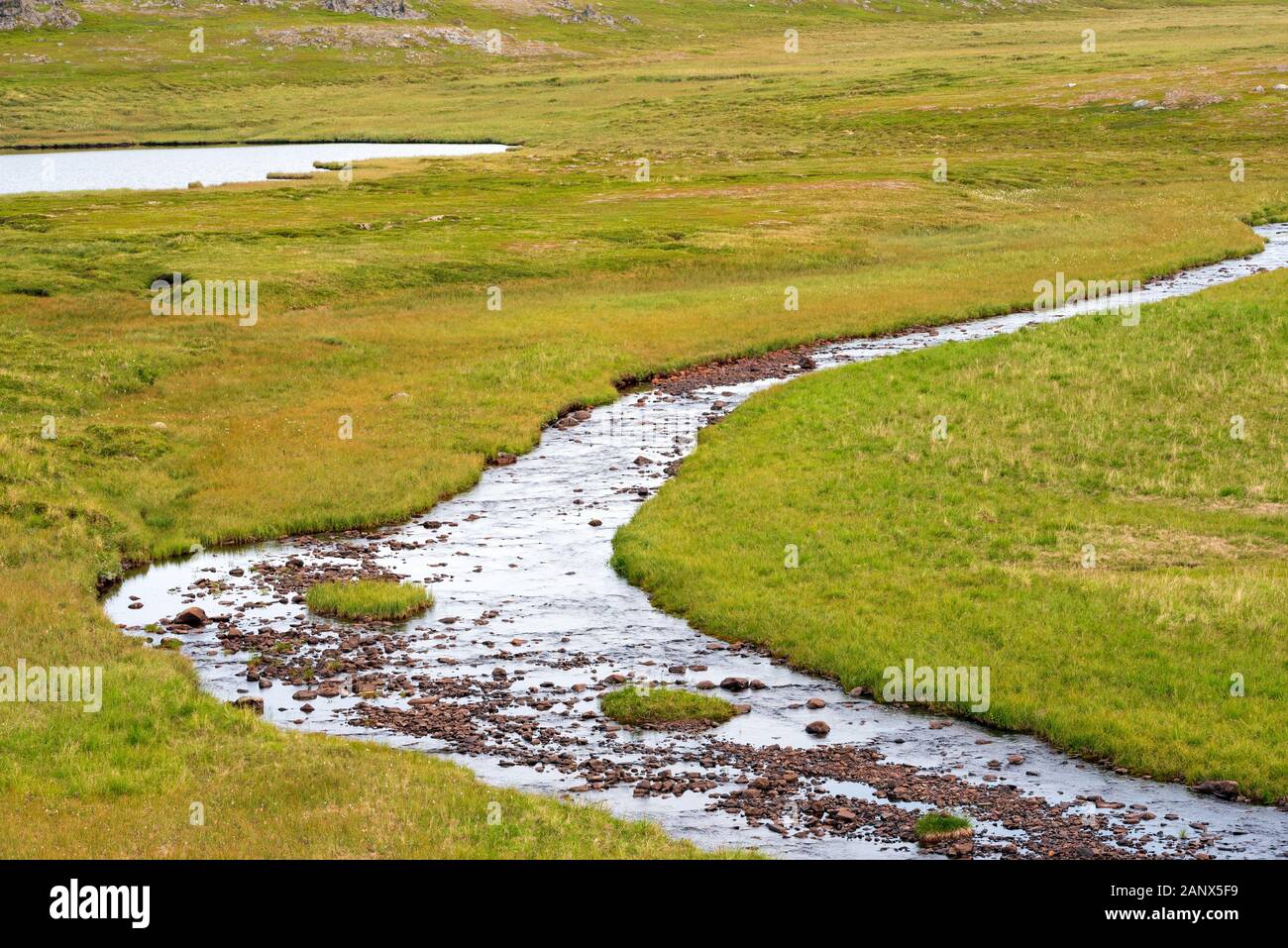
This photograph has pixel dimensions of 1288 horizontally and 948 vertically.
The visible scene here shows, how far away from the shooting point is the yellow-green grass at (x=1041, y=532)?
2270 centimetres

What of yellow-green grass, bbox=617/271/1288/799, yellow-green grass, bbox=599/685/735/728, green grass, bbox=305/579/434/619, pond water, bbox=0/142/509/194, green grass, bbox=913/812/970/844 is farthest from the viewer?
pond water, bbox=0/142/509/194

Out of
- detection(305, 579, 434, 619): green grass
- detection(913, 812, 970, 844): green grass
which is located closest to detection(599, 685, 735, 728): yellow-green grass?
detection(913, 812, 970, 844): green grass

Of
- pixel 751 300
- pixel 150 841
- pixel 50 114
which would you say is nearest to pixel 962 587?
pixel 150 841

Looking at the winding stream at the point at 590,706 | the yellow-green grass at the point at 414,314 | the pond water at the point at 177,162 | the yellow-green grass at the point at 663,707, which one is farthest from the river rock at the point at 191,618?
the pond water at the point at 177,162

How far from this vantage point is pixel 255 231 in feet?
259

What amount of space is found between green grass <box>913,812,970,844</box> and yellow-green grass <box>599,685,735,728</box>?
203 inches

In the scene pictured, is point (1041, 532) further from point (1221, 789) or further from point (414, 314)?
point (414, 314)

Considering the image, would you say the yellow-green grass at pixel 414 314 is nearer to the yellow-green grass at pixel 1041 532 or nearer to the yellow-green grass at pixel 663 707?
the yellow-green grass at pixel 663 707

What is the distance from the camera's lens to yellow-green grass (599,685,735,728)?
23.2 m

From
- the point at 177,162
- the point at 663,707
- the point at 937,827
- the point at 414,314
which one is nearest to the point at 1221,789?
the point at 937,827

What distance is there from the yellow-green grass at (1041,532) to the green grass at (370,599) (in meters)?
5.28

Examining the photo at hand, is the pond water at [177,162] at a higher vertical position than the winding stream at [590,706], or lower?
higher

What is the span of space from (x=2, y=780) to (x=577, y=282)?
5176 cm

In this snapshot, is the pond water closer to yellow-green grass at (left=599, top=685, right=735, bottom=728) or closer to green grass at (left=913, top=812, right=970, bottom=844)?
yellow-green grass at (left=599, top=685, right=735, bottom=728)
